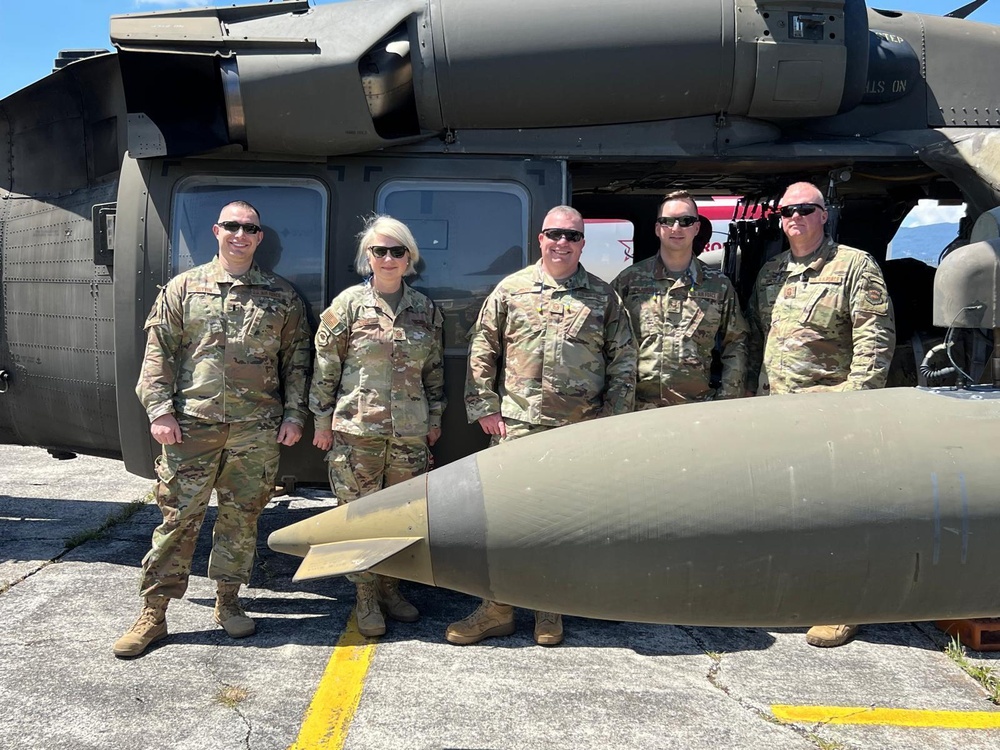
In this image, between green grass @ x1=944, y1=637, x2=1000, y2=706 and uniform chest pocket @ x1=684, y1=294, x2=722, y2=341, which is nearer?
green grass @ x1=944, y1=637, x2=1000, y2=706

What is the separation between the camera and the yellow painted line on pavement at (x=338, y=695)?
10.2 feet

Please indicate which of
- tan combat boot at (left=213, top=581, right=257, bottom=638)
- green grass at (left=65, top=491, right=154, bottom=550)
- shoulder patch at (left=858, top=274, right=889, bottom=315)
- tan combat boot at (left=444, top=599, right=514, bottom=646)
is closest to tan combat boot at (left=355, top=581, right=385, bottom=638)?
tan combat boot at (left=444, top=599, right=514, bottom=646)

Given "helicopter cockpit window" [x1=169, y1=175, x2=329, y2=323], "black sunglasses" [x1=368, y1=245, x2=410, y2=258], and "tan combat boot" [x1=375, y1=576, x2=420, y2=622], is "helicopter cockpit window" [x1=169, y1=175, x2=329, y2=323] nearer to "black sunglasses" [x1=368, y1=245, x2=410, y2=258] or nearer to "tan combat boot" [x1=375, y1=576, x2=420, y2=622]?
"black sunglasses" [x1=368, y1=245, x2=410, y2=258]

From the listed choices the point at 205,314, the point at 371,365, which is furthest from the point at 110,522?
the point at 371,365

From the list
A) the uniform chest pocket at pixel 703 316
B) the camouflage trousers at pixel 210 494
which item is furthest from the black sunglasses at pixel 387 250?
the uniform chest pocket at pixel 703 316

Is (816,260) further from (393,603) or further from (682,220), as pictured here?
(393,603)

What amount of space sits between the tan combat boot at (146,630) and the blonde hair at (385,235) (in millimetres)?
1884

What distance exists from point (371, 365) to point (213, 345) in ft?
2.48

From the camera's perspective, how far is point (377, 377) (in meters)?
3.97

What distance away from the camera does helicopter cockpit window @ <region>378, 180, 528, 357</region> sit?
430 centimetres

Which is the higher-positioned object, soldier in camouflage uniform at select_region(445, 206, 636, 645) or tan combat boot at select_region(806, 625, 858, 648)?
soldier in camouflage uniform at select_region(445, 206, 636, 645)

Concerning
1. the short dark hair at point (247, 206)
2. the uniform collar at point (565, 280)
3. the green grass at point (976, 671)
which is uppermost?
the short dark hair at point (247, 206)

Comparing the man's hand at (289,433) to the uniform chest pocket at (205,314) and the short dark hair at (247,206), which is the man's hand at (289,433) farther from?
the short dark hair at (247,206)

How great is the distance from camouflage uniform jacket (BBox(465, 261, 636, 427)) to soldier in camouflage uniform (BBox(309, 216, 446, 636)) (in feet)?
0.86
